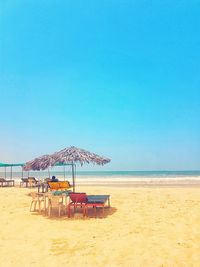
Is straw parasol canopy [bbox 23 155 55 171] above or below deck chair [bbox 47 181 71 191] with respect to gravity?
above

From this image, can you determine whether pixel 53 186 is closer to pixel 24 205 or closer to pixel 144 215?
pixel 24 205

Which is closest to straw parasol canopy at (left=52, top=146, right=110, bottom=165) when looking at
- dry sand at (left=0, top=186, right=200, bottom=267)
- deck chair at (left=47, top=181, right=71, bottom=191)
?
deck chair at (left=47, top=181, right=71, bottom=191)

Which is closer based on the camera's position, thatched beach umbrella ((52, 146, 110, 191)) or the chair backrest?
the chair backrest

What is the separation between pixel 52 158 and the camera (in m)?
11.9

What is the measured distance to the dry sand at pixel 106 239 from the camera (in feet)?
16.5

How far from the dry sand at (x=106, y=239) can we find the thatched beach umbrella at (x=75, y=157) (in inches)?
92.5

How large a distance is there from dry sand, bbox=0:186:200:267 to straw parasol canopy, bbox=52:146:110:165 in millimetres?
2361

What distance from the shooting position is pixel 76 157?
437 inches

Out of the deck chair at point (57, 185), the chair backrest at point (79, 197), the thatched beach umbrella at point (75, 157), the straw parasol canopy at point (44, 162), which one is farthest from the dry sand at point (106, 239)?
the deck chair at point (57, 185)

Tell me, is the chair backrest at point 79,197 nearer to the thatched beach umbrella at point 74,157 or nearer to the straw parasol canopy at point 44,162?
the thatched beach umbrella at point 74,157

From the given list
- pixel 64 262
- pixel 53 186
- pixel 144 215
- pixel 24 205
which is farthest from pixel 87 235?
pixel 53 186

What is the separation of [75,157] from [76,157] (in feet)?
0.13

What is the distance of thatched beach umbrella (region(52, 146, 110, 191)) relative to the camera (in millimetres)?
11062

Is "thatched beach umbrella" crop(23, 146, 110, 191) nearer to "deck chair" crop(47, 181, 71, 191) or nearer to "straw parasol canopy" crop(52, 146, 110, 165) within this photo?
"straw parasol canopy" crop(52, 146, 110, 165)
